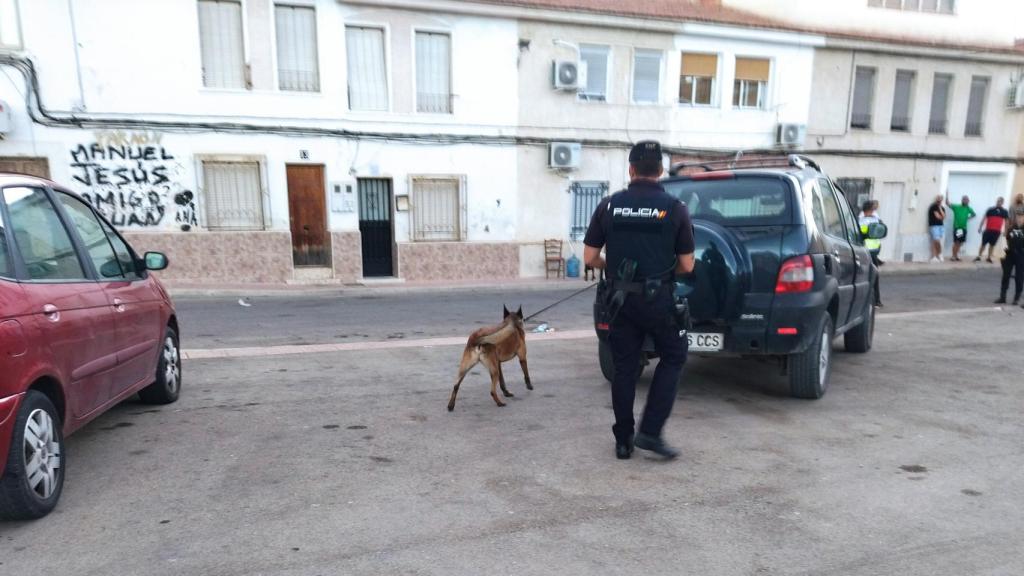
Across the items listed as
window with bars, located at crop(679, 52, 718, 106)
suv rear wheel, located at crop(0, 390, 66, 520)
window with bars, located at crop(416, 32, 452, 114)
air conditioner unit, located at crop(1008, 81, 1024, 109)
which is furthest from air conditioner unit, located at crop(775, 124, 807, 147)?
suv rear wheel, located at crop(0, 390, 66, 520)

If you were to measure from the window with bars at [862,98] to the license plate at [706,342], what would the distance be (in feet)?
55.7

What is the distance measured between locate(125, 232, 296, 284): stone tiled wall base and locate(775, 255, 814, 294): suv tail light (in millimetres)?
11698

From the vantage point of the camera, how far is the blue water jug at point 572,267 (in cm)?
1585

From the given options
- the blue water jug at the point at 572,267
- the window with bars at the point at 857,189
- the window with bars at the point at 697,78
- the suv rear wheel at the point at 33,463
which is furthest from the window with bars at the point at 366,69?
the window with bars at the point at 857,189

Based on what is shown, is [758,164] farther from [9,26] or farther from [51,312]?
[9,26]

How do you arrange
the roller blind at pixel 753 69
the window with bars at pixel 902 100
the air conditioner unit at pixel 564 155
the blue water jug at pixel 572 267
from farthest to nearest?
1. the window with bars at pixel 902 100
2. the roller blind at pixel 753 69
3. the blue water jug at pixel 572 267
4. the air conditioner unit at pixel 564 155

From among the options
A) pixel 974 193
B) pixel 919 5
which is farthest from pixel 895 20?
pixel 974 193

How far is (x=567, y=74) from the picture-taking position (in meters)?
15.4

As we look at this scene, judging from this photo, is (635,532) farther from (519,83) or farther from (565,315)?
(519,83)

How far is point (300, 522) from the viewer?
3148 millimetres

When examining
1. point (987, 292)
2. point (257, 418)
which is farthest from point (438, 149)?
point (987, 292)

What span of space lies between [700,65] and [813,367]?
13.8 metres

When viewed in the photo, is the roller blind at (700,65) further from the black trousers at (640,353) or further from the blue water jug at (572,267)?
the black trousers at (640,353)

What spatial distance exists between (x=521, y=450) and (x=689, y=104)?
49.0ft
